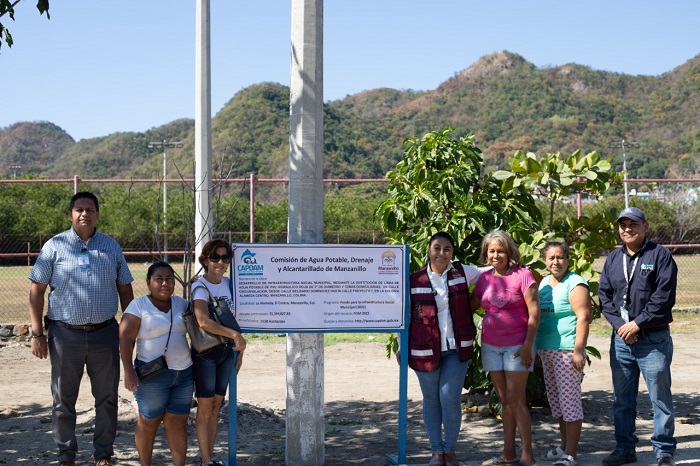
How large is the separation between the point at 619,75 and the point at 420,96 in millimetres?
28973

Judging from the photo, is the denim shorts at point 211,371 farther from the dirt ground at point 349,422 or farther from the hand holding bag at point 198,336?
the dirt ground at point 349,422

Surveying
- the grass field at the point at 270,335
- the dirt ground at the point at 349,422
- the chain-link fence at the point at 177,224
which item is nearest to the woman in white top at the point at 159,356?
the dirt ground at the point at 349,422

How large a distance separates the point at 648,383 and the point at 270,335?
8.02 m

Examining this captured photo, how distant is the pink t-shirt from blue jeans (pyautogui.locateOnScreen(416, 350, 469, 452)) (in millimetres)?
308

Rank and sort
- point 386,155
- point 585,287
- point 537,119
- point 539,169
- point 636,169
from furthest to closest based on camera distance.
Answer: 1. point 537,119
2. point 636,169
3. point 386,155
4. point 539,169
5. point 585,287

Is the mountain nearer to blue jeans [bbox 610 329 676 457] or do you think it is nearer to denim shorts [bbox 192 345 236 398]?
blue jeans [bbox 610 329 676 457]

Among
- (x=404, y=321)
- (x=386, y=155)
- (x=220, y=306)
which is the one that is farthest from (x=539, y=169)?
(x=386, y=155)

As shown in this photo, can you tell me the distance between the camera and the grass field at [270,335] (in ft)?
42.3

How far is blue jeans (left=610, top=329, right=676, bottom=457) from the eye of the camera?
229 inches

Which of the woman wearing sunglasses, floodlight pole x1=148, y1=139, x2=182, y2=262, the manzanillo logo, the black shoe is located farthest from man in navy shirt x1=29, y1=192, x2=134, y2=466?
floodlight pole x1=148, y1=139, x2=182, y2=262

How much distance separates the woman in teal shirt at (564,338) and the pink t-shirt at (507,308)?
0.28m

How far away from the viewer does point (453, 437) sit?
19.2 ft

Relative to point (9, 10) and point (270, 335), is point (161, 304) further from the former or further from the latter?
point (270, 335)

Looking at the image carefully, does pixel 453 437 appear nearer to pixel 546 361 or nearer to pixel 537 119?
pixel 546 361
